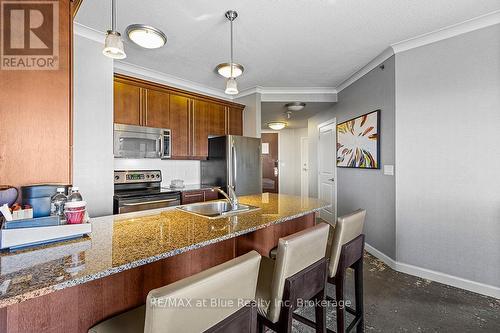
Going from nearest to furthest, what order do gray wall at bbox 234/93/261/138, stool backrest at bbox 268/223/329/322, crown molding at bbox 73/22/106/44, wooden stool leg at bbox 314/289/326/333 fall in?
stool backrest at bbox 268/223/329/322, wooden stool leg at bbox 314/289/326/333, crown molding at bbox 73/22/106/44, gray wall at bbox 234/93/261/138

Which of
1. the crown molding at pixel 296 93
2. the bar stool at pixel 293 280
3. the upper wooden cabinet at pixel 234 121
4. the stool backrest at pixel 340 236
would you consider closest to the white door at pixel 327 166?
the crown molding at pixel 296 93

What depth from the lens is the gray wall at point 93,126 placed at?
222 centimetres

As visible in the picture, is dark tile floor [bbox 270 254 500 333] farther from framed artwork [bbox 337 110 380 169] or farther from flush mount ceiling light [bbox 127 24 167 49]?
flush mount ceiling light [bbox 127 24 167 49]

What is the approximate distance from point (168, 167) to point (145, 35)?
195 cm

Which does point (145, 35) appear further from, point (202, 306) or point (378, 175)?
point (378, 175)

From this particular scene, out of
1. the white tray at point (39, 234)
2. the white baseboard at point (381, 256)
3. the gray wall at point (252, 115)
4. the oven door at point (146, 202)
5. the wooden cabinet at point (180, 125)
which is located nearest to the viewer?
the white tray at point (39, 234)

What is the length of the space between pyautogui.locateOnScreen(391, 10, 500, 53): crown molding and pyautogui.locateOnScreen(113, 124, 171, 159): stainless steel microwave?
116 inches

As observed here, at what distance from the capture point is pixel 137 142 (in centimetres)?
299

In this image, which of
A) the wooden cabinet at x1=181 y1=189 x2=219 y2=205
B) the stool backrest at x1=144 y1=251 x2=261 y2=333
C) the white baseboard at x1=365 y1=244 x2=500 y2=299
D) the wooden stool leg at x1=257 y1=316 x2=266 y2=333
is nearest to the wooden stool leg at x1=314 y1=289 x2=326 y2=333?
the wooden stool leg at x1=257 y1=316 x2=266 y2=333

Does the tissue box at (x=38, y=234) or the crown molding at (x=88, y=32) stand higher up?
the crown molding at (x=88, y=32)

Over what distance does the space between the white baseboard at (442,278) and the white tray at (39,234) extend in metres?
2.97

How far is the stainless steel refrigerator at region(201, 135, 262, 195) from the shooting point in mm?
3473

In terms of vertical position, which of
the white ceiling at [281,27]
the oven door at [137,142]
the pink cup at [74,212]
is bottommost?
the pink cup at [74,212]

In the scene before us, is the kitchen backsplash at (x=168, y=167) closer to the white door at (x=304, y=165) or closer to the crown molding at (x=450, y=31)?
the crown molding at (x=450, y=31)
